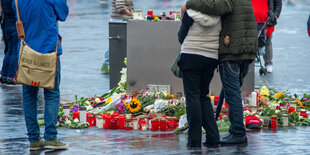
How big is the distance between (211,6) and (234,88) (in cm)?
85

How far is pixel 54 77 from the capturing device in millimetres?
6074

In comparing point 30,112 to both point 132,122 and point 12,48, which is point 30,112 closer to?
point 132,122

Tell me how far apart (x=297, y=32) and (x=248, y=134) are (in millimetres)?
12715

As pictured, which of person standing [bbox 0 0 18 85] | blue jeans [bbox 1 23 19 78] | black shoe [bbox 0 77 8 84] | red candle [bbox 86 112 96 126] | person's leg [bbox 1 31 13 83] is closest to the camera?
red candle [bbox 86 112 96 126]

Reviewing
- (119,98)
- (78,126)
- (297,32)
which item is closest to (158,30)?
(119,98)

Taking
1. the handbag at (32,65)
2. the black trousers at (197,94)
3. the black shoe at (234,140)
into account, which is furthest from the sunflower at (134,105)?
the handbag at (32,65)

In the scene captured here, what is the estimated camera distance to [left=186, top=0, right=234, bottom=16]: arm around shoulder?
19.6 ft

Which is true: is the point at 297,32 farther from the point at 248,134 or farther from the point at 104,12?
the point at 248,134

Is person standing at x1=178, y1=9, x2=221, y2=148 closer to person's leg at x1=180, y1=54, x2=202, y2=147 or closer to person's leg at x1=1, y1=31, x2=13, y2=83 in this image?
person's leg at x1=180, y1=54, x2=202, y2=147

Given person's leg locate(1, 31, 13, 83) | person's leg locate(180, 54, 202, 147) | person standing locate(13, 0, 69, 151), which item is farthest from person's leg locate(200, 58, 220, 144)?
person's leg locate(1, 31, 13, 83)

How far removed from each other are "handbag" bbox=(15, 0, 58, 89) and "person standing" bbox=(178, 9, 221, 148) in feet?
4.10

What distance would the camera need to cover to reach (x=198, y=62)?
6082 millimetres

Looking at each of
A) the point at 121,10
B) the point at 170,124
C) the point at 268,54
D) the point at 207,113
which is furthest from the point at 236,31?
the point at 268,54

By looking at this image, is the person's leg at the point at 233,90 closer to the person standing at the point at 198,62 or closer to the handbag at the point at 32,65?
the person standing at the point at 198,62
